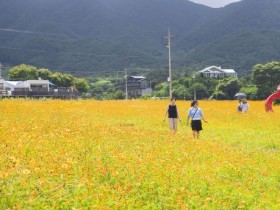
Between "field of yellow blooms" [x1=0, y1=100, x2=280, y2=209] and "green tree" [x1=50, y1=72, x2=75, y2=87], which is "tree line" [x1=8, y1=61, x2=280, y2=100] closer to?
"green tree" [x1=50, y1=72, x2=75, y2=87]

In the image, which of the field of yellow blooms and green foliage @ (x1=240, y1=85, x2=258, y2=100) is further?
green foliage @ (x1=240, y1=85, x2=258, y2=100)

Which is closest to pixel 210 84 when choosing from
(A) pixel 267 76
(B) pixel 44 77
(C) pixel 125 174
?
(A) pixel 267 76

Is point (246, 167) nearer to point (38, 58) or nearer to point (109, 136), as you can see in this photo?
point (109, 136)

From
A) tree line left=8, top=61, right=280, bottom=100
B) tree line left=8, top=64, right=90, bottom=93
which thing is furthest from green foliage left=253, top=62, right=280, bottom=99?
tree line left=8, top=64, right=90, bottom=93

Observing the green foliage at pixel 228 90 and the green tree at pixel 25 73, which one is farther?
the green tree at pixel 25 73

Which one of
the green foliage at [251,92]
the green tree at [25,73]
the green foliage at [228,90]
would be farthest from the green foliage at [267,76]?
the green tree at [25,73]

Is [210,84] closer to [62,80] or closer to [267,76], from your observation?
[267,76]

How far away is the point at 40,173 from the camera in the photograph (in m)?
7.82

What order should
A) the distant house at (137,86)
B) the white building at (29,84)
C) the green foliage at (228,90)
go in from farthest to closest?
the distant house at (137,86) → the white building at (29,84) → the green foliage at (228,90)

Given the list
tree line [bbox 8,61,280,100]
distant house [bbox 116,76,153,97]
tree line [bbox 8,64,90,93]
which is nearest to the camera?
tree line [bbox 8,61,280,100]

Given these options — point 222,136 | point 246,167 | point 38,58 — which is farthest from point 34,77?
point 246,167

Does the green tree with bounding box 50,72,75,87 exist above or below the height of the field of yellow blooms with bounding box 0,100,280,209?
above

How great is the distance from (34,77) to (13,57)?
2917 inches

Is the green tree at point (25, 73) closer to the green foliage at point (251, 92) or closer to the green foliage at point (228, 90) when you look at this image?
the green foliage at point (228, 90)
